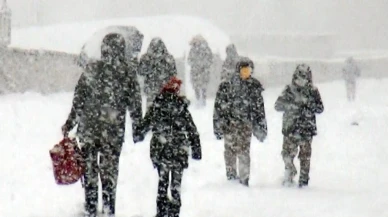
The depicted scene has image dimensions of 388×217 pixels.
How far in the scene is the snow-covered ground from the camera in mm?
7797

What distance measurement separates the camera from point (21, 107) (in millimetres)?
15406

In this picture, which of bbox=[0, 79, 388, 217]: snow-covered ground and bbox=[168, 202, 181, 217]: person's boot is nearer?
bbox=[168, 202, 181, 217]: person's boot

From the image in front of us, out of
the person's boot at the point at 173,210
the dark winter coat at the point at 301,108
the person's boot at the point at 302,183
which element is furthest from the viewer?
the person's boot at the point at 302,183

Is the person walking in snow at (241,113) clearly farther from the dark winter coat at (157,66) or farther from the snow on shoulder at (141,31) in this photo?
the snow on shoulder at (141,31)

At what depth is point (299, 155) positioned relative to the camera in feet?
30.8

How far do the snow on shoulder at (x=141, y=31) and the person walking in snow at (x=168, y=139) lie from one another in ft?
58.9

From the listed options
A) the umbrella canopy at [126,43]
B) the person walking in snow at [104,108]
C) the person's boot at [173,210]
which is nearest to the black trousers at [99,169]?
the person walking in snow at [104,108]

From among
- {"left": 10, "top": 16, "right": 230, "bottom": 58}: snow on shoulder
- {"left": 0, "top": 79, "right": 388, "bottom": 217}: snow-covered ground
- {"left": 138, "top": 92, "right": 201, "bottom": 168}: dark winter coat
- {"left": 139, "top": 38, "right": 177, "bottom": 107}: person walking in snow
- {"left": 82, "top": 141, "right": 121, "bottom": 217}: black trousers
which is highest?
{"left": 10, "top": 16, "right": 230, "bottom": 58}: snow on shoulder

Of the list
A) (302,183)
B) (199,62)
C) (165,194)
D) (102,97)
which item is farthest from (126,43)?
(165,194)

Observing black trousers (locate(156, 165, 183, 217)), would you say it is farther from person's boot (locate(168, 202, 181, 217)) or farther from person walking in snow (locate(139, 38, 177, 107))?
person walking in snow (locate(139, 38, 177, 107))

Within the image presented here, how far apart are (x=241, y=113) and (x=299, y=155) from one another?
0.98 meters

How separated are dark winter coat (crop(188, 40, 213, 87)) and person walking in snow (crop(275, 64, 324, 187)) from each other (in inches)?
346

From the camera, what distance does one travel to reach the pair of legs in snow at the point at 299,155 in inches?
Result: 368

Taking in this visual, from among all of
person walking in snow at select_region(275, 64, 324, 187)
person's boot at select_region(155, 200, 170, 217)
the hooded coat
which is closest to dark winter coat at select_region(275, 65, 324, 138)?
person walking in snow at select_region(275, 64, 324, 187)
